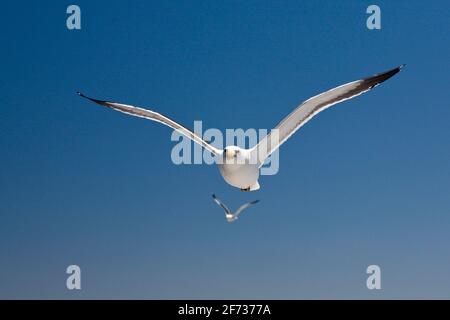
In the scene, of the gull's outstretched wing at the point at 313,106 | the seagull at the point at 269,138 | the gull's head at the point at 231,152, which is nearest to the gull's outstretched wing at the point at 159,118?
the seagull at the point at 269,138

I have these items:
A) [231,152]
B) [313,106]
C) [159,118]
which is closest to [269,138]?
[231,152]

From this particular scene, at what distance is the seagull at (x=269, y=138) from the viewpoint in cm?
1143

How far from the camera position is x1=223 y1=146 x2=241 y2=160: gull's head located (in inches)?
470

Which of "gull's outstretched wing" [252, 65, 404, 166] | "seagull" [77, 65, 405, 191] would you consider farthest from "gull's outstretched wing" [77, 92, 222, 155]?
"gull's outstretched wing" [252, 65, 404, 166]

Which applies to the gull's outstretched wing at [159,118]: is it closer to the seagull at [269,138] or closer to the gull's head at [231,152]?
the seagull at [269,138]

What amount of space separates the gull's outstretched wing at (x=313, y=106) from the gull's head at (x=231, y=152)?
0.38 meters

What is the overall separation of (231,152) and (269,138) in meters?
0.78

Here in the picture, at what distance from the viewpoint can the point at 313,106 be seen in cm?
1160

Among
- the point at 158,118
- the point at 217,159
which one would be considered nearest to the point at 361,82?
the point at 217,159

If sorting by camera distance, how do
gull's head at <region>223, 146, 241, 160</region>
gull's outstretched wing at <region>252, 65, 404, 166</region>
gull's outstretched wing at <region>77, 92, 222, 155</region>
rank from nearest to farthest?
gull's outstretched wing at <region>252, 65, 404, 166</region> < gull's head at <region>223, 146, 241, 160</region> < gull's outstretched wing at <region>77, 92, 222, 155</region>

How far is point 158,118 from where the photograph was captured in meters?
13.5

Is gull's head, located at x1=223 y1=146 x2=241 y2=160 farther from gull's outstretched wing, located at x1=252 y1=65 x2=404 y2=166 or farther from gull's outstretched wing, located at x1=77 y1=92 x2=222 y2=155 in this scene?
gull's outstretched wing, located at x1=77 y1=92 x2=222 y2=155

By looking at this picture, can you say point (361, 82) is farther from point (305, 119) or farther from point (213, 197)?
point (213, 197)
